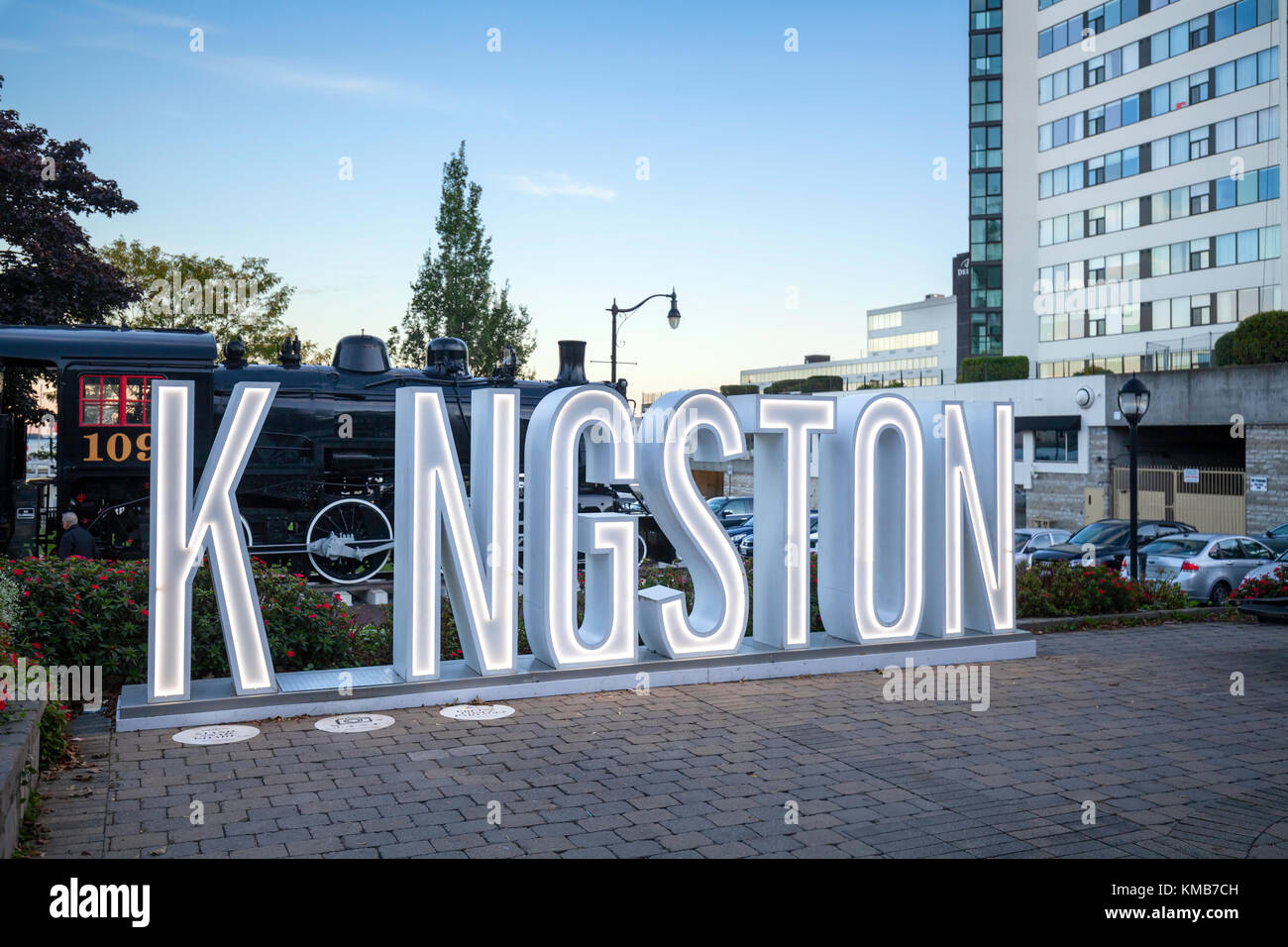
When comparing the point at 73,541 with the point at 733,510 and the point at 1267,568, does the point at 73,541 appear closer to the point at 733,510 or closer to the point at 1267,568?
the point at 1267,568

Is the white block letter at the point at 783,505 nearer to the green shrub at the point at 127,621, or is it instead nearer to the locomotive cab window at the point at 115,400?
the green shrub at the point at 127,621

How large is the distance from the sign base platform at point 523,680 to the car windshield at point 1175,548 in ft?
31.6

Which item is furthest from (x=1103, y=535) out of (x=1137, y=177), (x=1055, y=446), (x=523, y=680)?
(x=1137, y=177)

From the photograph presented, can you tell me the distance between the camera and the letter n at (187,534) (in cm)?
834

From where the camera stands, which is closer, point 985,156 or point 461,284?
point 461,284

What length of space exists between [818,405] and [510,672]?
4.01 metres

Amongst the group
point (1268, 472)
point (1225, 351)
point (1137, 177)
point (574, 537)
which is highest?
point (1137, 177)

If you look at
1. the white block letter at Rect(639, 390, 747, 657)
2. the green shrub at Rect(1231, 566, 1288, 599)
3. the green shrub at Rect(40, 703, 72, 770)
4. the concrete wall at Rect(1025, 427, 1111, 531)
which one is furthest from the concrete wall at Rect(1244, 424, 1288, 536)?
the green shrub at Rect(40, 703, 72, 770)

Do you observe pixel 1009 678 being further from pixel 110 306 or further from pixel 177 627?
pixel 110 306

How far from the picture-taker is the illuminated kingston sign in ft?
28.0

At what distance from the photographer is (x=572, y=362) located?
1981cm

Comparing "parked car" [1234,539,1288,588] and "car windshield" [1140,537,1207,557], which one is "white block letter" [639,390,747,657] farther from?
"car windshield" [1140,537,1207,557]

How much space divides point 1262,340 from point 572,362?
23.9 meters

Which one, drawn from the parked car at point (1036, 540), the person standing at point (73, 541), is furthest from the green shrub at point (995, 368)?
the person standing at point (73, 541)
